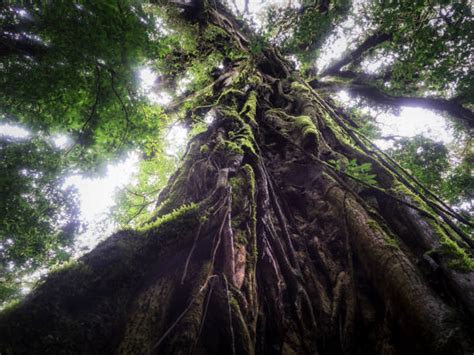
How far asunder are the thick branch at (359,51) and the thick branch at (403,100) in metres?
1.02

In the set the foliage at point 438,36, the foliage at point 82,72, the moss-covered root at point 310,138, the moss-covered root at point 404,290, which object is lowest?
the moss-covered root at point 404,290

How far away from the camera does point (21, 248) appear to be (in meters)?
4.26

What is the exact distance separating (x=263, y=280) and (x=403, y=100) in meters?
7.02

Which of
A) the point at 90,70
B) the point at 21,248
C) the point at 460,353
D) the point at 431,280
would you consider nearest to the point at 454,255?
the point at 431,280

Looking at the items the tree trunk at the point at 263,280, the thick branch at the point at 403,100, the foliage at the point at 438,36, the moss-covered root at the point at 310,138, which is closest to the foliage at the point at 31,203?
the tree trunk at the point at 263,280

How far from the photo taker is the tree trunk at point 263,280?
1.73m

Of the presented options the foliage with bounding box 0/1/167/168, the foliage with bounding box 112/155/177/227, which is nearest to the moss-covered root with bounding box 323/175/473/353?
the foliage with bounding box 0/1/167/168

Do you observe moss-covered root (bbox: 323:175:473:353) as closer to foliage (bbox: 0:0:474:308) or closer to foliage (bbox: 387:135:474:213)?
foliage (bbox: 0:0:474:308)

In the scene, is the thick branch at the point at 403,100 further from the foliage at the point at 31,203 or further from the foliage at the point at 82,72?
the foliage at the point at 31,203

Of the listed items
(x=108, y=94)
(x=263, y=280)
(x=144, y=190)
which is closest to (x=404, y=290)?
(x=263, y=280)

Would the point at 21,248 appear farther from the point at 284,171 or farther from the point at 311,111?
the point at 311,111

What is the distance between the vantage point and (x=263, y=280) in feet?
8.46

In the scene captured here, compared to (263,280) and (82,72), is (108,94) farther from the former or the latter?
(263,280)

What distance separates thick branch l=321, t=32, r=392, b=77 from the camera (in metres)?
7.83
